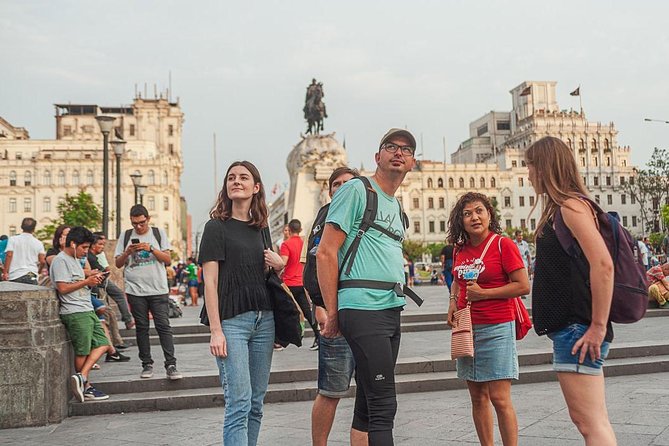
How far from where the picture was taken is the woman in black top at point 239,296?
401cm

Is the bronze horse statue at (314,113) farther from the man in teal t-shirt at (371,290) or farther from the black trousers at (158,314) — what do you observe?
the man in teal t-shirt at (371,290)

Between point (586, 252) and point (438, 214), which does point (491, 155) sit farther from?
point (586, 252)

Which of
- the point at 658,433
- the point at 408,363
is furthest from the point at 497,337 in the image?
the point at 408,363

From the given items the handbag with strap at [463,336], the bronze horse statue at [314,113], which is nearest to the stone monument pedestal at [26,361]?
the handbag with strap at [463,336]

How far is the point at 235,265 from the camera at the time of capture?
4188mm

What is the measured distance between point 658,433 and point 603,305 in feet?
8.36

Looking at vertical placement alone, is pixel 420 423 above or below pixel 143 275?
below

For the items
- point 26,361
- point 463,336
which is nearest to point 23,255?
point 26,361

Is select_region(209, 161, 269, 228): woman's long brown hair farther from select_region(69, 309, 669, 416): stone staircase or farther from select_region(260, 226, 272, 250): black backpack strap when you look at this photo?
select_region(69, 309, 669, 416): stone staircase

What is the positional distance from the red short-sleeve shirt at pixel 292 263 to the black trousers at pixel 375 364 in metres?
5.27

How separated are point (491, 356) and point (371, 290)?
3.43 ft

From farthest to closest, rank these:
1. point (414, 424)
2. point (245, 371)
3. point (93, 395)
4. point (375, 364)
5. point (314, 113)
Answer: point (314, 113), point (93, 395), point (414, 424), point (245, 371), point (375, 364)

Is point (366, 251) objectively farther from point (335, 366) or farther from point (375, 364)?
point (335, 366)

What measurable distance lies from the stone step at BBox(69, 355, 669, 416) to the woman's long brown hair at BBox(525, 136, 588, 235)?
13.7ft
